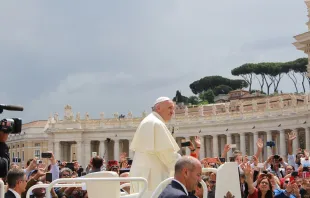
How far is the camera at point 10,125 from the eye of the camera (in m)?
6.30

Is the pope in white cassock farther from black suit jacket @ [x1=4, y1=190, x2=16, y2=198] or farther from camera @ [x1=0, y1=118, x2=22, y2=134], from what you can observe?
camera @ [x1=0, y1=118, x2=22, y2=134]

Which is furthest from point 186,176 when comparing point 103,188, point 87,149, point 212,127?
point 87,149

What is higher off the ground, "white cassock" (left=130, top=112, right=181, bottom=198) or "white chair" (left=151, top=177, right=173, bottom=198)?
"white cassock" (left=130, top=112, right=181, bottom=198)

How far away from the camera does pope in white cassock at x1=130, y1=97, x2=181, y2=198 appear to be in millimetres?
8375

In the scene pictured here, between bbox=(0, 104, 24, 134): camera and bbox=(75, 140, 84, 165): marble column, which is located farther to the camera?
bbox=(75, 140, 84, 165): marble column

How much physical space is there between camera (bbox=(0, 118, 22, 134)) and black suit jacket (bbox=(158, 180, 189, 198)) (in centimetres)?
156

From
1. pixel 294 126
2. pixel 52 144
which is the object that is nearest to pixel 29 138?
pixel 52 144

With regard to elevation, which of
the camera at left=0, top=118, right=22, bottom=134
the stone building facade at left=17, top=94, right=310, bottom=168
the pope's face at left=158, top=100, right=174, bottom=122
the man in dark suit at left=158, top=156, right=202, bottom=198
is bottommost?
the man in dark suit at left=158, top=156, right=202, bottom=198

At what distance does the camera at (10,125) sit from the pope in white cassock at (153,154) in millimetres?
2355

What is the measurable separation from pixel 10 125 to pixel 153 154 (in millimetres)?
2644

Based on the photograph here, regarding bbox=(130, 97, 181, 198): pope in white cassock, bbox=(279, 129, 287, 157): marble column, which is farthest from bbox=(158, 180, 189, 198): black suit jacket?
bbox=(279, 129, 287, 157): marble column

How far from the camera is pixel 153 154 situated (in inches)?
336

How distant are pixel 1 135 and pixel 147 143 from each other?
2.35m

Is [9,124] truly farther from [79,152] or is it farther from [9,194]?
[79,152]
